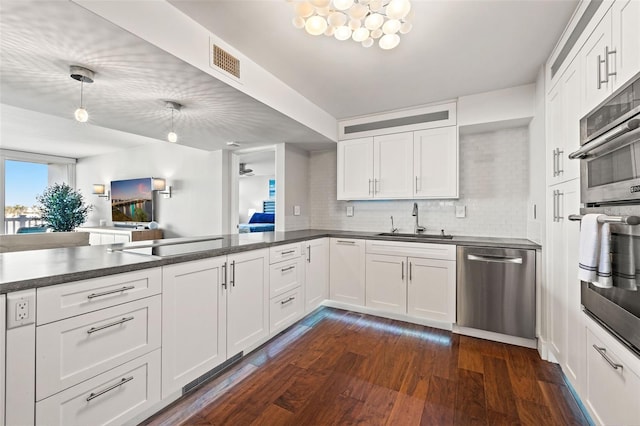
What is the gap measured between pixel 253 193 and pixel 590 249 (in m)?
9.13

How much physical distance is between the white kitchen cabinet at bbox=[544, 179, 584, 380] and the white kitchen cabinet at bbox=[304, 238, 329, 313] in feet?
6.79

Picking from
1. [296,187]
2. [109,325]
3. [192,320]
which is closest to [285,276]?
[192,320]

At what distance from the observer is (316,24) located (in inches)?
59.0

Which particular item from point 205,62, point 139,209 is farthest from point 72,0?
point 139,209

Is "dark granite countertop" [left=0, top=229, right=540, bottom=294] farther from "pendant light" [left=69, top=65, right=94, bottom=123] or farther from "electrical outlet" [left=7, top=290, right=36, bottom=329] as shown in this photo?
"pendant light" [left=69, top=65, right=94, bottom=123]

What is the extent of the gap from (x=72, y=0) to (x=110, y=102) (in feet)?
4.32

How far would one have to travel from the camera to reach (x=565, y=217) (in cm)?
177

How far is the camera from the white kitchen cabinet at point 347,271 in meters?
3.09

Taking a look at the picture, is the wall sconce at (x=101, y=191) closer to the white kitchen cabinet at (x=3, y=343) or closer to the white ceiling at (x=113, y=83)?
the white ceiling at (x=113, y=83)

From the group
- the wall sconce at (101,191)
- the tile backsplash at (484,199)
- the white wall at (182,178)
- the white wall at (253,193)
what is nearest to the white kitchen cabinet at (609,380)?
the tile backsplash at (484,199)

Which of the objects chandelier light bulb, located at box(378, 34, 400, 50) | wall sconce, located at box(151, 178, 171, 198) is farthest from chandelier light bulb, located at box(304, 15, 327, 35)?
wall sconce, located at box(151, 178, 171, 198)

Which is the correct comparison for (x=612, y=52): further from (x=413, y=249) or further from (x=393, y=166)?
(x=393, y=166)

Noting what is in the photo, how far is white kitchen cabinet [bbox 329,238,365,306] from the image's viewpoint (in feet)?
10.1

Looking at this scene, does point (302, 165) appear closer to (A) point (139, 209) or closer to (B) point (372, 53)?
(B) point (372, 53)
